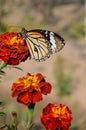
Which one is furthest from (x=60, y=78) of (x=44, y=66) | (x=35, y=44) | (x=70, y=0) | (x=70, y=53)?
(x=70, y=0)

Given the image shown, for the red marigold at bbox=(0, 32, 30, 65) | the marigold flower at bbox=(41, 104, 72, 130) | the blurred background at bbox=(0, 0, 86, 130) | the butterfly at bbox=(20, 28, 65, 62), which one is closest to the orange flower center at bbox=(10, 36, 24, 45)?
the red marigold at bbox=(0, 32, 30, 65)

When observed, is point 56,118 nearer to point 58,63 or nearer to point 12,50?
point 12,50

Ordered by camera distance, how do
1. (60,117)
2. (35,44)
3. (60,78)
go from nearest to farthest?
(60,117), (35,44), (60,78)

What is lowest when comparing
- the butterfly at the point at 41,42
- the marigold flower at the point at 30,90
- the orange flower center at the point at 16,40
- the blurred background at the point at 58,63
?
the marigold flower at the point at 30,90

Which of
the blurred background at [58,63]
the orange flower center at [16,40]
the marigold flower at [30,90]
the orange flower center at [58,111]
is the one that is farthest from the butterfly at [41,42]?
the blurred background at [58,63]

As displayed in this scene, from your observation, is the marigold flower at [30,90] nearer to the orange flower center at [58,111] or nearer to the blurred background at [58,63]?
the orange flower center at [58,111]

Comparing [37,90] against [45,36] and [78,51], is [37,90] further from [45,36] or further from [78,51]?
[78,51]
